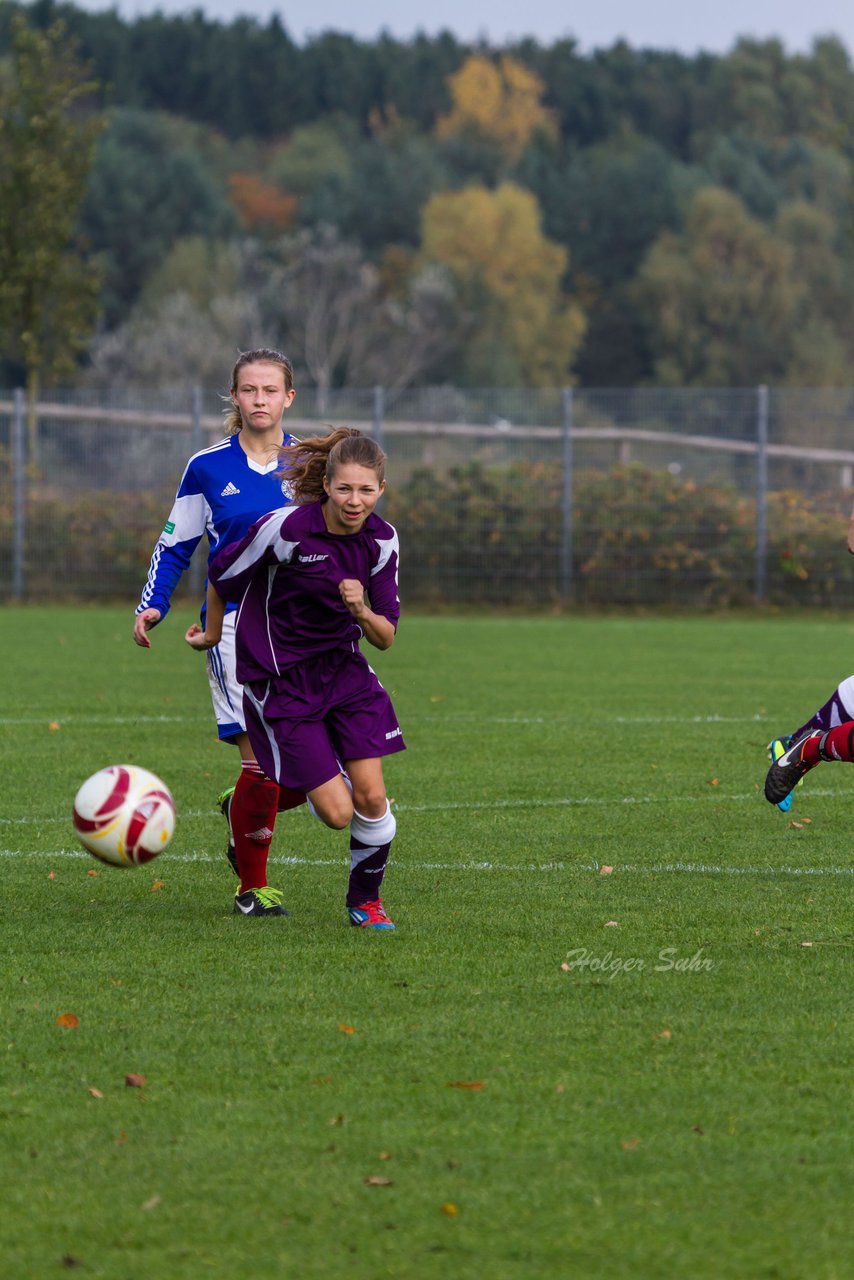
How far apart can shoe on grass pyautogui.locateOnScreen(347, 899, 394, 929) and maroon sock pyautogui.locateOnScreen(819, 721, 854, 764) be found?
1.97 metres

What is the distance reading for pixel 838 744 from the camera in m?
6.63

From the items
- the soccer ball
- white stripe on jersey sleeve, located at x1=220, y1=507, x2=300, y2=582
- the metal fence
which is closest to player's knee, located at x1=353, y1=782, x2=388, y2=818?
the soccer ball

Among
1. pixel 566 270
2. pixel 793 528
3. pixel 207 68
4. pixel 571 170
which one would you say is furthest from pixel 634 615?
pixel 207 68

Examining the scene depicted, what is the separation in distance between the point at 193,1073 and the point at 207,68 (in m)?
→ 97.1

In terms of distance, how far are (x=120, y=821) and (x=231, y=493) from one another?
1.54m

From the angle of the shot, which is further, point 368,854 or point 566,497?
point 566,497

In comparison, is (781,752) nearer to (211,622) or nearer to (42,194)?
(211,622)

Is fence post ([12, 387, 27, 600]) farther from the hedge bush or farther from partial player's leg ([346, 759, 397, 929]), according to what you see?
partial player's leg ([346, 759, 397, 929])

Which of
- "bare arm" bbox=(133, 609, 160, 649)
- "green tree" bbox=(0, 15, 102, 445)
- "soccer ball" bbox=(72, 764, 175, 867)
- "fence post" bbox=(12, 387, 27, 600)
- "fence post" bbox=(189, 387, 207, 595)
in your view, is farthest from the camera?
"green tree" bbox=(0, 15, 102, 445)

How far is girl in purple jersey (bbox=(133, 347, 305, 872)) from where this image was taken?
6.26m

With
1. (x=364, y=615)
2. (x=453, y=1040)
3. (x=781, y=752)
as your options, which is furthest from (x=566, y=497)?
(x=453, y=1040)

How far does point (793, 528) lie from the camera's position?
70.1 ft

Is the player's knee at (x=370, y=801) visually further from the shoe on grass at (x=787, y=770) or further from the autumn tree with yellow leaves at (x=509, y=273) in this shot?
the autumn tree with yellow leaves at (x=509, y=273)

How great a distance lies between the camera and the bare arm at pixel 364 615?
17.6 feet
